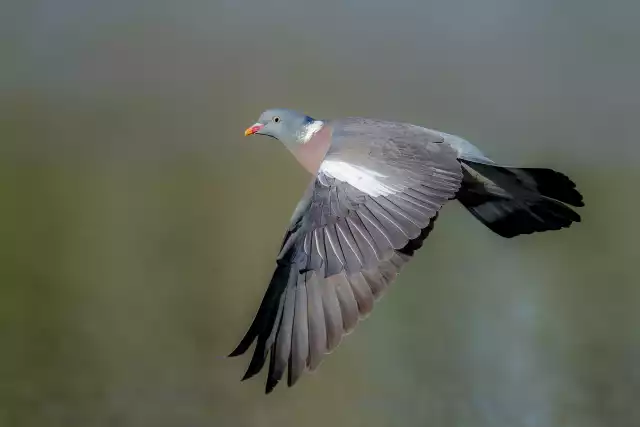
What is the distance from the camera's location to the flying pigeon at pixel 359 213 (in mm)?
871

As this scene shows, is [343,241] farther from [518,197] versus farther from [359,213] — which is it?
[518,197]

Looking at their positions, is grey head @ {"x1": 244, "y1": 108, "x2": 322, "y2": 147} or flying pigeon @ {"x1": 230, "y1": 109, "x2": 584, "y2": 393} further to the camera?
grey head @ {"x1": 244, "y1": 108, "x2": 322, "y2": 147}

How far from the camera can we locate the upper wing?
33.8 inches

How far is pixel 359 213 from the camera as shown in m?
0.88

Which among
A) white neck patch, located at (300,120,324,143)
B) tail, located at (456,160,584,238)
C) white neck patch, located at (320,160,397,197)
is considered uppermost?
white neck patch, located at (320,160,397,197)

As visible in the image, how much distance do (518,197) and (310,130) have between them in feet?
1.11

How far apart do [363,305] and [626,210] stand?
100 cm

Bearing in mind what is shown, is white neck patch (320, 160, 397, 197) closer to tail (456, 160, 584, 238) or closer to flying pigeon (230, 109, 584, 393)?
flying pigeon (230, 109, 584, 393)

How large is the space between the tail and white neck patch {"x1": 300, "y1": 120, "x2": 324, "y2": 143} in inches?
9.6

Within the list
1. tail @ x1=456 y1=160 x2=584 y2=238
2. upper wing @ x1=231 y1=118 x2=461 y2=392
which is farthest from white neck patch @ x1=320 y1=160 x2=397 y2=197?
tail @ x1=456 y1=160 x2=584 y2=238

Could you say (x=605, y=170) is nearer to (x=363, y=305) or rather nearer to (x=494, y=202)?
(x=494, y=202)

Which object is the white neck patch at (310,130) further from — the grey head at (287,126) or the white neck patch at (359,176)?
the white neck patch at (359,176)

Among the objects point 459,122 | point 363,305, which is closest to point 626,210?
point 459,122

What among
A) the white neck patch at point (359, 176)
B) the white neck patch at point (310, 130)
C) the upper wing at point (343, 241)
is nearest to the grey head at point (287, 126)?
the white neck patch at point (310, 130)
